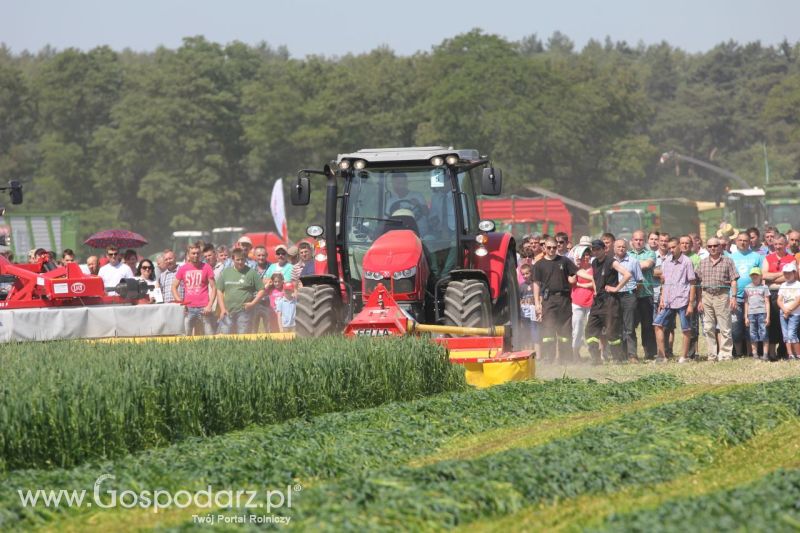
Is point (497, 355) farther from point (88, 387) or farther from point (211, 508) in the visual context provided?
point (211, 508)

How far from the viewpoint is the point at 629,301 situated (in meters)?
19.8

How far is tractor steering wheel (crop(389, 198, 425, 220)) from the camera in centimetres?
1635

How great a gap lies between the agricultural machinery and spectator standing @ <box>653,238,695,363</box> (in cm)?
382

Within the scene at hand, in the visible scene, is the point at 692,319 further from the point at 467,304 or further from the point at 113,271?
the point at 113,271

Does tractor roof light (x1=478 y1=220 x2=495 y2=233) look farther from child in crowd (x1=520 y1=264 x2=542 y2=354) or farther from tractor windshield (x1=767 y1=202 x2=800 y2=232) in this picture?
tractor windshield (x1=767 y1=202 x2=800 y2=232)

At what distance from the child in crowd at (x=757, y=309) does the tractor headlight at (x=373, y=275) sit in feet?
20.3

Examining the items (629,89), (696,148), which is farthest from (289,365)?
(696,148)

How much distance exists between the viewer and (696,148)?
372ft

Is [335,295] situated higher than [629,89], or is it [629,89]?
[629,89]

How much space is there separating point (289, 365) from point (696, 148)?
104760 millimetres

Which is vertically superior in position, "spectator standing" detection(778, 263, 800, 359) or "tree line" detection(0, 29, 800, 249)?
"tree line" detection(0, 29, 800, 249)

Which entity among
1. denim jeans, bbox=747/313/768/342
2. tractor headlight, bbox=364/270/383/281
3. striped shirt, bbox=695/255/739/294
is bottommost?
denim jeans, bbox=747/313/768/342

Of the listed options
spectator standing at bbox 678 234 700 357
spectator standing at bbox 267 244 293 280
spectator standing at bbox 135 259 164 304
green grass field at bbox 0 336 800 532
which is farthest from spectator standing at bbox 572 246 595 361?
spectator standing at bbox 135 259 164 304

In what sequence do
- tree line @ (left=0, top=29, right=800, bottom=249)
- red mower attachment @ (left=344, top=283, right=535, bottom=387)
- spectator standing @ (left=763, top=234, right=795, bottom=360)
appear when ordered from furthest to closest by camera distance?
tree line @ (left=0, top=29, right=800, bottom=249) → spectator standing @ (left=763, top=234, right=795, bottom=360) → red mower attachment @ (left=344, top=283, right=535, bottom=387)
